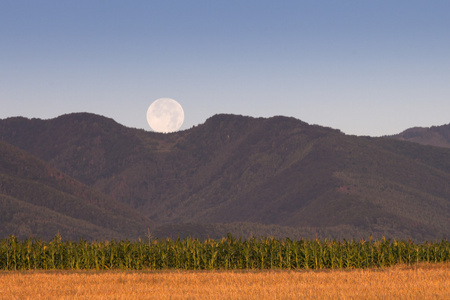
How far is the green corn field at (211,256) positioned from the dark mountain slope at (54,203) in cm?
6017

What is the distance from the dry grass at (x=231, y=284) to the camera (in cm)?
2027

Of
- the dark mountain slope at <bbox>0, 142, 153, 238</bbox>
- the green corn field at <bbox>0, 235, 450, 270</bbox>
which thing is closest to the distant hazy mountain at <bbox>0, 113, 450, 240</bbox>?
the dark mountain slope at <bbox>0, 142, 153, 238</bbox>

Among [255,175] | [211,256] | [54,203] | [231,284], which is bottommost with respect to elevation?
[231,284]

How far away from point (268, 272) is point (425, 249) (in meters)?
9.31

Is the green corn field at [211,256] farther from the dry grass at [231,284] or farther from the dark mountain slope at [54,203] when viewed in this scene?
the dark mountain slope at [54,203]

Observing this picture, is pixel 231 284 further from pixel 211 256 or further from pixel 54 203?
pixel 54 203

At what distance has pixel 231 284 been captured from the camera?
75.8 feet

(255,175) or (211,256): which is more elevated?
(255,175)

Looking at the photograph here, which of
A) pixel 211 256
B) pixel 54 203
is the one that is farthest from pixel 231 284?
pixel 54 203

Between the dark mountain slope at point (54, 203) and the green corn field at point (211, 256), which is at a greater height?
the dark mountain slope at point (54, 203)

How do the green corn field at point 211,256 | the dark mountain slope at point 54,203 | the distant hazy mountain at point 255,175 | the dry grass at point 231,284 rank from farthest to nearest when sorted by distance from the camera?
the distant hazy mountain at point 255,175
the dark mountain slope at point 54,203
the green corn field at point 211,256
the dry grass at point 231,284

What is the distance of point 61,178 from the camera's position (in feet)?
411

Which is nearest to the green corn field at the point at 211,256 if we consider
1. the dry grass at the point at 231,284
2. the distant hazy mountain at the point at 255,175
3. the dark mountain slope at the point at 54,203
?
the dry grass at the point at 231,284

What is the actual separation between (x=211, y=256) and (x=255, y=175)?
11936 centimetres
